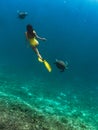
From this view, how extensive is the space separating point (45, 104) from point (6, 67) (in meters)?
9.72

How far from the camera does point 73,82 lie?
25.3 m

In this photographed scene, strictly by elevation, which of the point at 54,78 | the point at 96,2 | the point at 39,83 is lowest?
the point at 39,83

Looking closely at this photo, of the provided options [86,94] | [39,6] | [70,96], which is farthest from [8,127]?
[39,6]

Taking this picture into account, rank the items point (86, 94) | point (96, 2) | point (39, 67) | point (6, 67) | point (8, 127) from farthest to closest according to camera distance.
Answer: point (96, 2)
point (39, 67)
point (6, 67)
point (86, 94)
point (8, 127)

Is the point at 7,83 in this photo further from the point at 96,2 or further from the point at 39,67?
the point at 96,2

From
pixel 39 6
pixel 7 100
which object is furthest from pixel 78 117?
pixel 39 6

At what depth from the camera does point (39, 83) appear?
2311 centimetres

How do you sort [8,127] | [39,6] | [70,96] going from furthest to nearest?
[39,6], [70,96], [8,127]

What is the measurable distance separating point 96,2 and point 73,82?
43.1 m

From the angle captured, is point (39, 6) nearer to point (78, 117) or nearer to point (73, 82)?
point (73, 82)

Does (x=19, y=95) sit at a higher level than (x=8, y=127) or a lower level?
higher

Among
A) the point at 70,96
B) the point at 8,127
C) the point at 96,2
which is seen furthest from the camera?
the point at 96,2

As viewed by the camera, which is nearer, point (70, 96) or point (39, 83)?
point (70, 96)

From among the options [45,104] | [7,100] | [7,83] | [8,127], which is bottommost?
[8,127]
